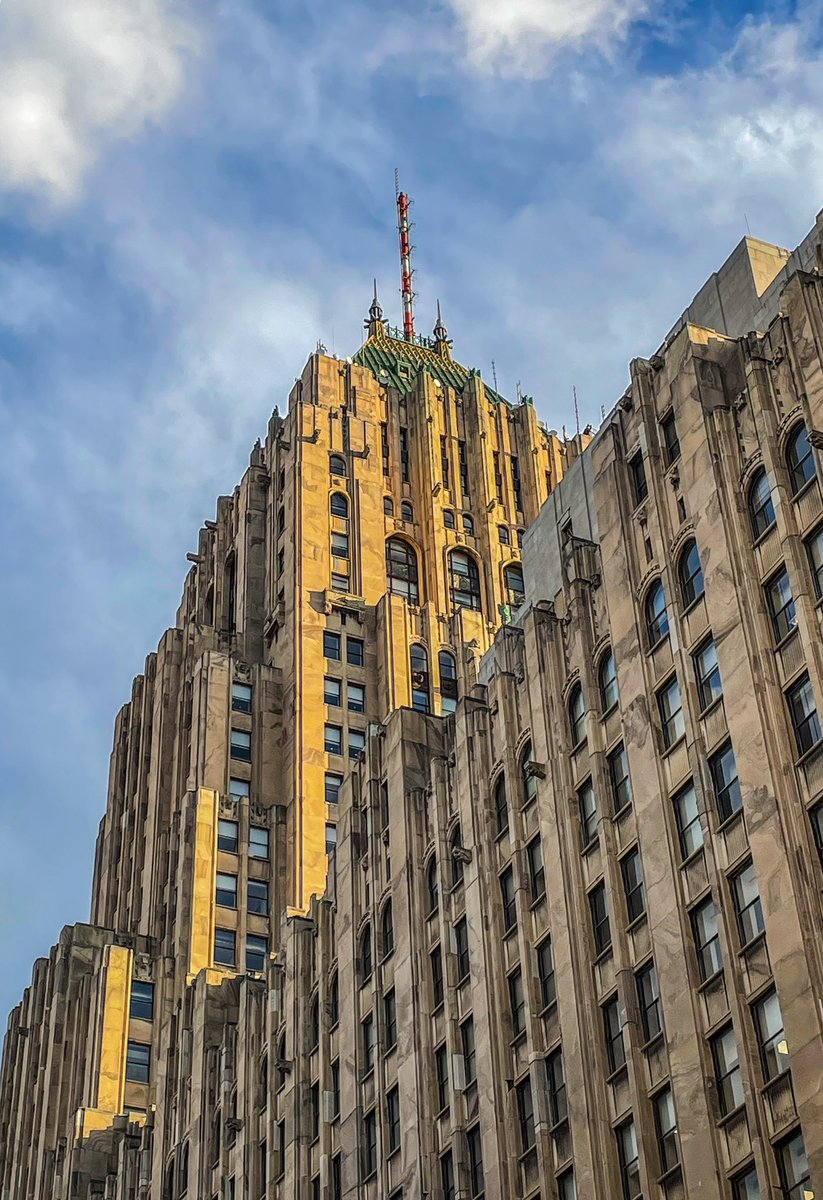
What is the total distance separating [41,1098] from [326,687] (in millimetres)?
28534

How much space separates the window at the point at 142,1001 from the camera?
101 metres

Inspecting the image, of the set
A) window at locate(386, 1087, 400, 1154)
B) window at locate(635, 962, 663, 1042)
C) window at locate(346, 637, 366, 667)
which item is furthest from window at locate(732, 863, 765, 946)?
window at locate(346, 637, 366, 667)

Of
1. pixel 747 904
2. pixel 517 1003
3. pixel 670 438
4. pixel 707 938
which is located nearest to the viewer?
pixel 747 904

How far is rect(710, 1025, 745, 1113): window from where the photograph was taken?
43.5m

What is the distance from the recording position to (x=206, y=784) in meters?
108

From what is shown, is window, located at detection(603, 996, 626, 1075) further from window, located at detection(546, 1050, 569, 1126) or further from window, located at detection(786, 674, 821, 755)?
window, located at detection(786, 674, 821, 755)

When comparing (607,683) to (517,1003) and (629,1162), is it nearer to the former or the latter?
(517,1003)

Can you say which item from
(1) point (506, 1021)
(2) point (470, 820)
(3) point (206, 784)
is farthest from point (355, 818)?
(3) point (206, 784)

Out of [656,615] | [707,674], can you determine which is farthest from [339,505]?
[707,674]

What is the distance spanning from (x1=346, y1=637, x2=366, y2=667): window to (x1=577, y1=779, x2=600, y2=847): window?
58.7 metres

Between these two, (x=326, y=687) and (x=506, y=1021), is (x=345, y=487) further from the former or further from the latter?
(x=506, y=1021)

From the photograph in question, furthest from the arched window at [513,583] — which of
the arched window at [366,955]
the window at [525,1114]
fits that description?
the window at [525,1114]

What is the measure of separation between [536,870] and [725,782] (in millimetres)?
10342

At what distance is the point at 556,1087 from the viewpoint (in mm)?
51500
